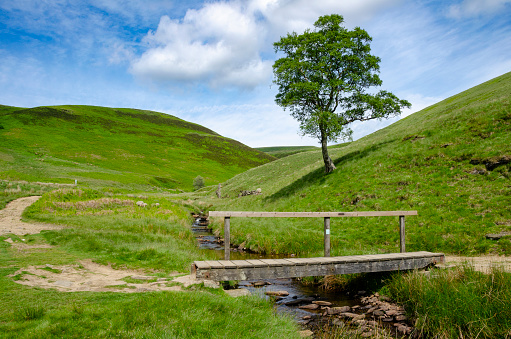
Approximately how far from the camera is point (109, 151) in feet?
349

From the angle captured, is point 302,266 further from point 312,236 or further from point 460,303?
point 312,236

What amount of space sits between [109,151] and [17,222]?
9232cm

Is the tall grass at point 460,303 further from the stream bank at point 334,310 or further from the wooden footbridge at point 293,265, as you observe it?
the wooden footbridge at point 293,265

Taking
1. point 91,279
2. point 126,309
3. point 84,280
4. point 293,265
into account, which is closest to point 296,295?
point 293,265

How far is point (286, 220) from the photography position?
2538 centimetres

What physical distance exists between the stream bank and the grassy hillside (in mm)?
51212

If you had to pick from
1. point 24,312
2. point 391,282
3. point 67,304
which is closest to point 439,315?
point 391,282

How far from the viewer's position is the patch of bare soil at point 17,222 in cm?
1794

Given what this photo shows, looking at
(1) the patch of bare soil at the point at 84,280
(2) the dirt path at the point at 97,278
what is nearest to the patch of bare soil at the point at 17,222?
(2) the dirt path at the point at 97,278

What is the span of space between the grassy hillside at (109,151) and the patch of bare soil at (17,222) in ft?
78.0

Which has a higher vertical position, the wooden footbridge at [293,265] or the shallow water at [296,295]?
the wooden footbridge at [293,265]

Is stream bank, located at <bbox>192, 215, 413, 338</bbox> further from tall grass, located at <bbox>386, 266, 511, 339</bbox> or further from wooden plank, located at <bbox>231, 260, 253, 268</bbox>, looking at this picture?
wooden plank, located at <bbox>231, 260, 253, 268</bbox>

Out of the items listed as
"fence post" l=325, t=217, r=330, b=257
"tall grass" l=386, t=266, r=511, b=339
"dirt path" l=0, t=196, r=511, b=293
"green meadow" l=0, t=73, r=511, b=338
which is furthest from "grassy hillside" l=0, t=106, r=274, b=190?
"tall grass" l=386, t=266, r=511, b=339

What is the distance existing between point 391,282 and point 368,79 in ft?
81.1
